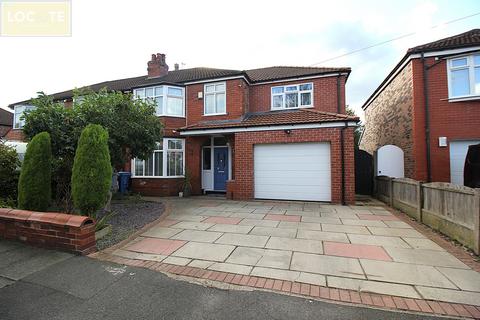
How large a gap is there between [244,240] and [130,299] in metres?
2.48

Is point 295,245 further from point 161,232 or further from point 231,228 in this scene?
point 161,232

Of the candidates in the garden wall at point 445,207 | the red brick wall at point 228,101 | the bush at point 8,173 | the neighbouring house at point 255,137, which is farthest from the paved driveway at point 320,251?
the red brick wall at point 228,101

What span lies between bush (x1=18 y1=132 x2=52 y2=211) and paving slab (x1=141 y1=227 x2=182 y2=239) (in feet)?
7.19

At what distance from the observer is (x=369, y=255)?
415cm

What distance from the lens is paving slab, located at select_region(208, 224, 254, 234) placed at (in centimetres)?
555

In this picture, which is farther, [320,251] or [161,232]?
[161,232]

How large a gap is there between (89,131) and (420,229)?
24.7 ft

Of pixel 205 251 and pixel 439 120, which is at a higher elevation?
pixel 439 120

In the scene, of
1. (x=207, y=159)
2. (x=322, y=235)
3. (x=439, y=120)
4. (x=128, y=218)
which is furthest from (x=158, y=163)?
(x=439, y=120)

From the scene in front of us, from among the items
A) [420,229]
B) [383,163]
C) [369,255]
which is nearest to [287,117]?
[383,163]

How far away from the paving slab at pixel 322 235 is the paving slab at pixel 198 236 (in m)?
1.76

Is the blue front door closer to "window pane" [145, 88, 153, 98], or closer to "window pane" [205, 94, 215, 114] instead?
"window pane" [205, 94, 215, 114]

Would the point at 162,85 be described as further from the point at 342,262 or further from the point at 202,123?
the point at 342,262

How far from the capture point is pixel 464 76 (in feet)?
29.7
